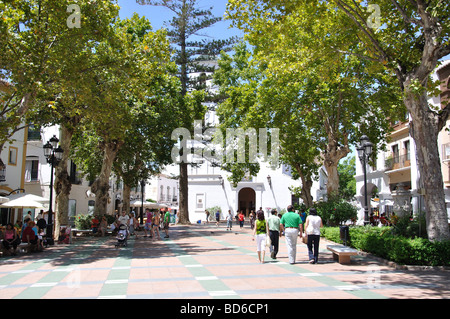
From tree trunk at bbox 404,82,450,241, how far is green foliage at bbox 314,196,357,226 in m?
8.79

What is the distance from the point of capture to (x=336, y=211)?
2017cm

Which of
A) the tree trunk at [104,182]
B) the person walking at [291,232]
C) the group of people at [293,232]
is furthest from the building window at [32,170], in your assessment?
the person walking at [291,232]

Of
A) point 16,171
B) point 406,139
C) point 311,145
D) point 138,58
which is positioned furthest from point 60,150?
point 406,139

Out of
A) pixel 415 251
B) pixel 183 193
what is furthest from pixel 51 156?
pixel 183 193

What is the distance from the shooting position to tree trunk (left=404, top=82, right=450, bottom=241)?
36.1 feet

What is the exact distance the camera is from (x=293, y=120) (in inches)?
866

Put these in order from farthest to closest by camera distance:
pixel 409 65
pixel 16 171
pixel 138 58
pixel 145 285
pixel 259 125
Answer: pixel 16 171, pixel 259 125, pixel 138 58, pixel 409 65, pixel 145 285

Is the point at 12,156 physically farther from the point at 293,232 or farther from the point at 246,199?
the point at 246,199

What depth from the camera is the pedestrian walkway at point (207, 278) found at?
24.6ft

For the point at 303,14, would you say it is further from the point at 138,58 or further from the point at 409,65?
the point at 138,58

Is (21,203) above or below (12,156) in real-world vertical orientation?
below

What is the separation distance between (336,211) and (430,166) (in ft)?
30.3

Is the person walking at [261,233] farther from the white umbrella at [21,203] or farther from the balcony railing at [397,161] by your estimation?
the balcony railing at [397,161]
